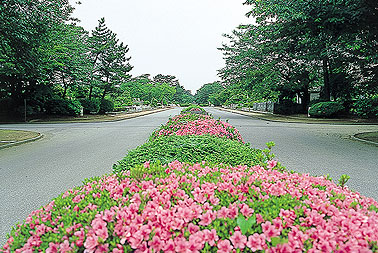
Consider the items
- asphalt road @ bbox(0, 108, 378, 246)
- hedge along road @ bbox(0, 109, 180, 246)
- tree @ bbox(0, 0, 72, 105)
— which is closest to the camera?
hedge along road @ bbox(0, 109, 180, 246)

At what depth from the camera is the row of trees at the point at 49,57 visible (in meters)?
9.20

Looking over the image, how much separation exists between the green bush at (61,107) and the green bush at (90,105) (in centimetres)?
268

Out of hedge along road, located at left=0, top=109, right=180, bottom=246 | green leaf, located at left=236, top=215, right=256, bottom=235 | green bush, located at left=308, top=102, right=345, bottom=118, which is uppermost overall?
green bush, located at left=308, top=102, right=345, bottom=118

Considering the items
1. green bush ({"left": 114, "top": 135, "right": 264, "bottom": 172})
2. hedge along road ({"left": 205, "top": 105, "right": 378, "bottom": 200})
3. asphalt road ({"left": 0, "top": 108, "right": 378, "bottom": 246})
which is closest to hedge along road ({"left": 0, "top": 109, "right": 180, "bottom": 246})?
asphalt road ({"left": 0, "top": 108, "right": 378, "bottom": 246})

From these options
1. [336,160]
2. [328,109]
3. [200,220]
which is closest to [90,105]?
[328,109]

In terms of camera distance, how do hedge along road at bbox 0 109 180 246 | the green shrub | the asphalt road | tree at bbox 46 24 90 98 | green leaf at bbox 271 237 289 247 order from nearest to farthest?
green leaf at bbox 271 237 289 247, hedge along road at bbox 0 109 180 246, the asphalt road, tree at bbox 46 24 90 98, the green shrub

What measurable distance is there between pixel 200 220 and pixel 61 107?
2443cm

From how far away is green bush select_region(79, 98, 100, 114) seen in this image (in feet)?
86.6

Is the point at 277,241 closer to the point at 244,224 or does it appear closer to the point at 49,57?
the point at 244,224

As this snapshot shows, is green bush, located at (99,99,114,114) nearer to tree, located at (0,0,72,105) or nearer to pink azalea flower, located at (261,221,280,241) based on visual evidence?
tree, located at (0,0,72,105)

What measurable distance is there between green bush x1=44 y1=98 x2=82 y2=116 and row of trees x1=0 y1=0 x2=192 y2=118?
3.8 inches

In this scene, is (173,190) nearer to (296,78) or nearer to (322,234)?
(322,234)

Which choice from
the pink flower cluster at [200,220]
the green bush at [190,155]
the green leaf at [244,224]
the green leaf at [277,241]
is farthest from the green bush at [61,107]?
the green leaf at [277,241]

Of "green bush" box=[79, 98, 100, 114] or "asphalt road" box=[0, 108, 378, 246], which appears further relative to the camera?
"green bush" box=[79, 98, 100, 114]
